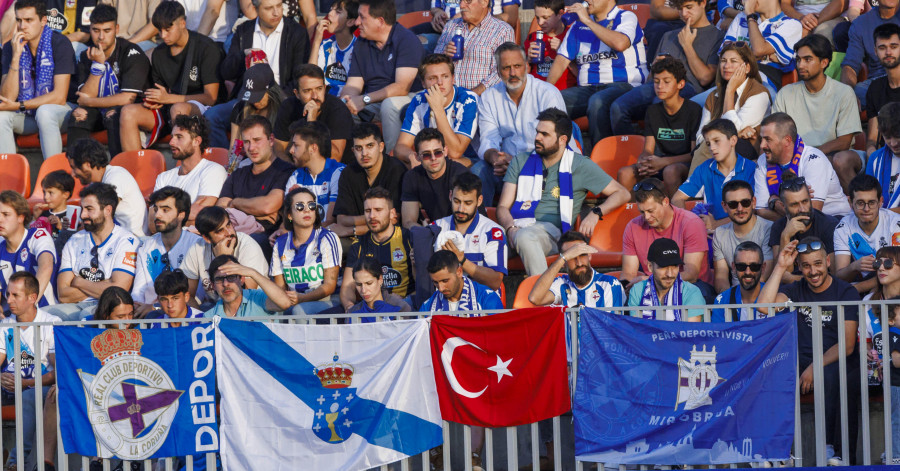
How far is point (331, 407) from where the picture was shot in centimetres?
723

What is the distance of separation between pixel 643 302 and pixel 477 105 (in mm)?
3192

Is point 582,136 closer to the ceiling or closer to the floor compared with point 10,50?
closer to the floor

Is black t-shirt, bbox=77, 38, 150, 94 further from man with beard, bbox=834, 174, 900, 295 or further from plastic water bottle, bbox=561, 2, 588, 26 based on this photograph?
man with beard, bbox=834, 174, 900, 295

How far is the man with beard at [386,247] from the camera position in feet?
29.3

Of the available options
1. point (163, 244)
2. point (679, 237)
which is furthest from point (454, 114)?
point (163, 244)

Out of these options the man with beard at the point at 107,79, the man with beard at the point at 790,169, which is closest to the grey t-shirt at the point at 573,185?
the man with beard at the point at 790,169

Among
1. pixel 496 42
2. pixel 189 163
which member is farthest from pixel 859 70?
pixel 189 163

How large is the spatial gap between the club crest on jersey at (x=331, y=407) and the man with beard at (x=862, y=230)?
11.6 ft

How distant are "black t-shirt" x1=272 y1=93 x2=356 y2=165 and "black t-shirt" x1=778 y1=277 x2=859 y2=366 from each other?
167 inches

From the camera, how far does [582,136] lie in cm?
1128

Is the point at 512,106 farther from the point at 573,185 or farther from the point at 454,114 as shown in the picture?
the point at 573,185

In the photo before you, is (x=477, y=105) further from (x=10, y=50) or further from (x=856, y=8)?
(x=10, y=50)

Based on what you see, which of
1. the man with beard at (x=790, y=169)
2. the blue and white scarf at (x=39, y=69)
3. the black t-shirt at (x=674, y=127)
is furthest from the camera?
the blue and white scarf at (x=39, y=69)

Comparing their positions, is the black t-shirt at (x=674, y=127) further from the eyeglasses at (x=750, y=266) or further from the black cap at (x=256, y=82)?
the black cap at (x=256, y=82)
